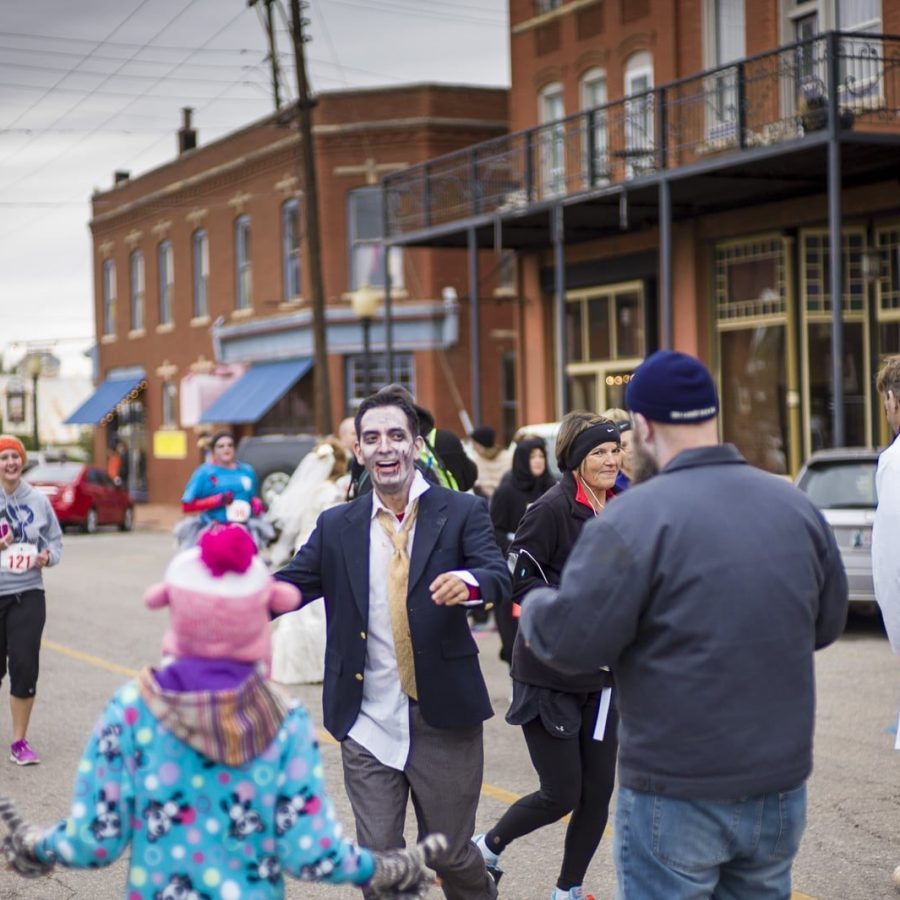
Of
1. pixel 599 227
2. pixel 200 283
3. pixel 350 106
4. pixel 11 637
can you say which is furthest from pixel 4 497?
pixel 200 283

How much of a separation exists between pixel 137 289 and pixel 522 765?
34962mm

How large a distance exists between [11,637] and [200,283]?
29686mm

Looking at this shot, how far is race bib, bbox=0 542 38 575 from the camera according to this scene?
8430 mm

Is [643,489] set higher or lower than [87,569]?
higher

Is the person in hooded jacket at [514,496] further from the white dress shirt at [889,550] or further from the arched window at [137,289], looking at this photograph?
the arched window at [137,289]

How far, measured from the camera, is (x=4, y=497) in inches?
340

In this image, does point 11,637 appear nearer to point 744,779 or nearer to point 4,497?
point 4,497

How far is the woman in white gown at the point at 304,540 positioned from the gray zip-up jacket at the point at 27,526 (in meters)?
2.67

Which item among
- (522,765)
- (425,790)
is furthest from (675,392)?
(522,765)

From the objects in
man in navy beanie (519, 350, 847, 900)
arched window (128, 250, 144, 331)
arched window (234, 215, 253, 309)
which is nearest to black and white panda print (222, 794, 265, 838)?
man in navy beanie (519, 350, 847, 900)

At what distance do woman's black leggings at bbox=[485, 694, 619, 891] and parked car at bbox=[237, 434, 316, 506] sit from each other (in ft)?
44.0

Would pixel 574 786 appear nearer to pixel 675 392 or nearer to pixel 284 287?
pixel 675 392

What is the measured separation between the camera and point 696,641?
10.9 feet

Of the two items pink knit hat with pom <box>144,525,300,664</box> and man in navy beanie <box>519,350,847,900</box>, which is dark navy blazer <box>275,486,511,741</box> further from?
pink knit hat with pom <box>144,525,300,664</box>
